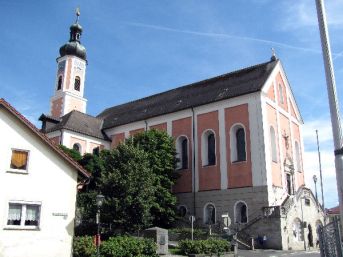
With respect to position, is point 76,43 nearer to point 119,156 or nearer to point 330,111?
point 119,156

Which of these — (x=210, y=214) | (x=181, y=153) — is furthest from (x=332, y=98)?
(x=181, y=153)

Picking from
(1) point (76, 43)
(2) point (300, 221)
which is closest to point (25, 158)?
(2) point (300, 221)

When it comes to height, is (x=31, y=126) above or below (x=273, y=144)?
below

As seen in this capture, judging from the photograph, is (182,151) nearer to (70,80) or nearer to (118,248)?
(118,248)

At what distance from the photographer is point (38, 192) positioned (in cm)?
2070

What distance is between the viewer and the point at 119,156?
1257 inches

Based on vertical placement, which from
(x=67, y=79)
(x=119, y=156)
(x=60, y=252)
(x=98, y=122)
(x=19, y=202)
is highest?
(x=67, y=79)

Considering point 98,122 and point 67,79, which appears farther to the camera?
point 67,79

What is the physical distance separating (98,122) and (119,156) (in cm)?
2111

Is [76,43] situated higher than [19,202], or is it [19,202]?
[76,43]

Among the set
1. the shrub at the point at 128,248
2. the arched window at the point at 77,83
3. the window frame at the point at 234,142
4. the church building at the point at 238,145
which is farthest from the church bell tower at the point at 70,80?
the shrub at the point at 128,248

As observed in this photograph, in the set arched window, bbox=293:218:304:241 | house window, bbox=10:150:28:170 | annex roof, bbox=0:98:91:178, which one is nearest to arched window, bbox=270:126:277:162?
arched window, bbox=293:218:304:241

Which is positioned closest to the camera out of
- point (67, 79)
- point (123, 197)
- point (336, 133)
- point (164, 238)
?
point (336, 133)

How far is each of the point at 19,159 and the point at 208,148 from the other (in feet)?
75.0
